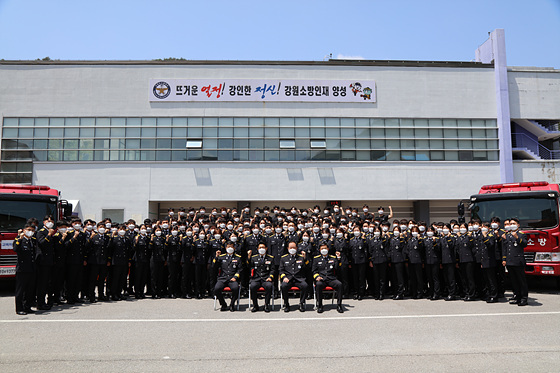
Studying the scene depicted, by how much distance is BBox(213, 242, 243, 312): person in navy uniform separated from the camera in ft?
30.9

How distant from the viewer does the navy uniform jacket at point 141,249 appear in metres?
11.0

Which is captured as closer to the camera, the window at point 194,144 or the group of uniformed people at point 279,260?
the group of uniformed people at point 279,260

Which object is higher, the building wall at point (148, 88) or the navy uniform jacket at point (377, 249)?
the building wall at point (148, 88)

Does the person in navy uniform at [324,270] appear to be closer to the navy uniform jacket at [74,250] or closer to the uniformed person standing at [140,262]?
the uniformed person standing at [140,262]

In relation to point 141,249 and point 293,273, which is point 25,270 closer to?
point 141,249

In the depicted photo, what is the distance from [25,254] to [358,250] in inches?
304

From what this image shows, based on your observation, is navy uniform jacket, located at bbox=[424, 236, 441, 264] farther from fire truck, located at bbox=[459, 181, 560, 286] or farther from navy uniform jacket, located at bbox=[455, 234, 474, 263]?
fire truck, located at bbox=[459, 181, 560, 286]

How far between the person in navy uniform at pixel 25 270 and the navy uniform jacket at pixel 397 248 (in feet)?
27.5

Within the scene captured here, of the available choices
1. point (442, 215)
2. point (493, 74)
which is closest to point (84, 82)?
point (442, 215)

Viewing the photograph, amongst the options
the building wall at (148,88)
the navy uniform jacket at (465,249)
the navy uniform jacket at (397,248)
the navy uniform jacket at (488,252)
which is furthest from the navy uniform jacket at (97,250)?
the building wall at (148,88)

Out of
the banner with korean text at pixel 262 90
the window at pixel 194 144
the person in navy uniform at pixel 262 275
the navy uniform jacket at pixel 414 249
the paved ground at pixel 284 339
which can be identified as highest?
the banner with korean text at pixel 262 90

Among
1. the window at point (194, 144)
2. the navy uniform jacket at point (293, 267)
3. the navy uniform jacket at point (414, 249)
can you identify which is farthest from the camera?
the window at point (194, 144)

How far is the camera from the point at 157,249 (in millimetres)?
11164

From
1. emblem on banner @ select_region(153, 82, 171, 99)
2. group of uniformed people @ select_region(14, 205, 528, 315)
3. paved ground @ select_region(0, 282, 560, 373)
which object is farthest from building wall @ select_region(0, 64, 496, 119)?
paved ground @ select_region(0, 282, 560, 373)
